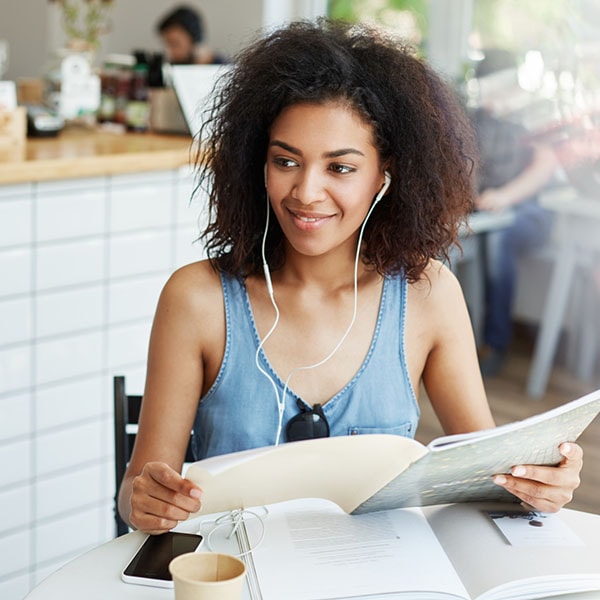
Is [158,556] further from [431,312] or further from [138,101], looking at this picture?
[138,101]

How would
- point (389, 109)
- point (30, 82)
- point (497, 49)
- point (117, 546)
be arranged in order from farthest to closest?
1. point (497, 49)
2. point (30, 82)
3. point (389, 109)
4. point (117, 546)

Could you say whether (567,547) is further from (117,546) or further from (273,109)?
(273,109)

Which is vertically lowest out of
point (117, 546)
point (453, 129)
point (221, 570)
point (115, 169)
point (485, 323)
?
point (485, 323)

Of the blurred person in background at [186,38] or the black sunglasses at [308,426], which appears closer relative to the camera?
the black sunglasses at [308,426]

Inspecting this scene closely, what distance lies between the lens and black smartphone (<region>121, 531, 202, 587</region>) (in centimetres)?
105

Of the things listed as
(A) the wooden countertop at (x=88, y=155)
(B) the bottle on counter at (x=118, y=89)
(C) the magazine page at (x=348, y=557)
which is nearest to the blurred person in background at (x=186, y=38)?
(B) the bottle on counter at (x=118, y=89)

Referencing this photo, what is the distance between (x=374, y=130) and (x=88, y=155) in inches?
42.5

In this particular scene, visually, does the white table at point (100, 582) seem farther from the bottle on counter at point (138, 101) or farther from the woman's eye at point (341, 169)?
the bottle on counter at point (138, 101)

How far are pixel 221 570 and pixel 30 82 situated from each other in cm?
243

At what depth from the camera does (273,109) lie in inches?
55.2

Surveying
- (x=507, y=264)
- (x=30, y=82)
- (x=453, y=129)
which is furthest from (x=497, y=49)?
(x=453, y=129)

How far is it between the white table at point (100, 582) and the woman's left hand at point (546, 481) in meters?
0.15

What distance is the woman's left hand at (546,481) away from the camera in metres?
1.17

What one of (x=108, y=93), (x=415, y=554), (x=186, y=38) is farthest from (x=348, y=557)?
(x=186, y=38)
